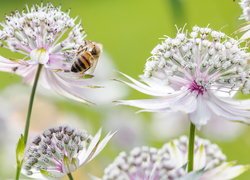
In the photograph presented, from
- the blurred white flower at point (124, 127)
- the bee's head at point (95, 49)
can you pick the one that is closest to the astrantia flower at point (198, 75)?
the bee's head at point (95, 49)

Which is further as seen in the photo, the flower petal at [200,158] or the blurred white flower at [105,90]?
the blurred white flower at [105,90]

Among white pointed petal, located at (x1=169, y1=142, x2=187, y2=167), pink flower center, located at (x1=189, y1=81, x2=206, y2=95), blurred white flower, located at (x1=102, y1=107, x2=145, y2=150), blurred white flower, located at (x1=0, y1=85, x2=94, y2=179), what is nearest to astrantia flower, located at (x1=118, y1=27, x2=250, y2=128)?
pink flower center, located at (x1=189, y1=81, x2=206, y2=95)

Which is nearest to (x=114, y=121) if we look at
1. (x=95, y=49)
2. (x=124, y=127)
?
(x=124, y=127)

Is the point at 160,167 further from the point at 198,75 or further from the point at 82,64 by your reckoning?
the point at 82,64

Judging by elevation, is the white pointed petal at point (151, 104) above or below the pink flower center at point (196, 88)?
below

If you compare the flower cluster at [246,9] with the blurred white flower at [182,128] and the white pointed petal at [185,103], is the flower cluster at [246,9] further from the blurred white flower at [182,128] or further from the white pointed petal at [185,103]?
the blurred white flower at [182,128]

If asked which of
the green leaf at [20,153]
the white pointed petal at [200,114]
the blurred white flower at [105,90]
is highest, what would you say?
the blurred white flower at [105,90]

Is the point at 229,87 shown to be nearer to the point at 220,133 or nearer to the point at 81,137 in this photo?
the point at 81,137
